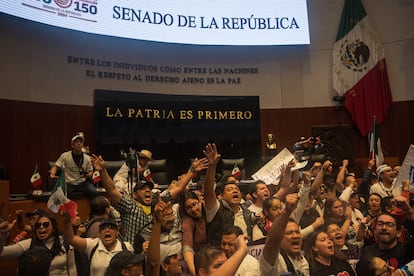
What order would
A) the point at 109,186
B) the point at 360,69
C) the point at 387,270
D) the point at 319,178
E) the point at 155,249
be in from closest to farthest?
the point at 155,249 < the point at 387,270 < the point at 109,186 < the point at 319,178 < the point at 360,69

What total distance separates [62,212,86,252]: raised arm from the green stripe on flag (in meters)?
9.49

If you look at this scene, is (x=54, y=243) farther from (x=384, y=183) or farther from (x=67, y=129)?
(x=67, y=129)

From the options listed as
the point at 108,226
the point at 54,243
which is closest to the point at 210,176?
the point at 108,226

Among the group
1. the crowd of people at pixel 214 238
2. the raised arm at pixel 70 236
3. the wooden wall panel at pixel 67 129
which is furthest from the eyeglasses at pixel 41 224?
the wooden wall panel at pixel 67 129

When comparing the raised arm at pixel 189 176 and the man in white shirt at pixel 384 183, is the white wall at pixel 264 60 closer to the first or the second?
the man in white shirt at pixel 384 183

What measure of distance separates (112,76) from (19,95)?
6.98ft

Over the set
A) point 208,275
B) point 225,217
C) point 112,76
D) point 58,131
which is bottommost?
point 208,275

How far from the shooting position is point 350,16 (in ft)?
36.4

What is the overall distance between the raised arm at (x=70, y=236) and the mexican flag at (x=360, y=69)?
8992 millimetres

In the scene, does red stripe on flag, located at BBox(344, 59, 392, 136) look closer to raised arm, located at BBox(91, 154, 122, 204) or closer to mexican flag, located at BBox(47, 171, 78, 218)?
raised arm, located at BBox(91, 154, 122, 204)

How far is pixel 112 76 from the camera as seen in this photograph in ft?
33.1

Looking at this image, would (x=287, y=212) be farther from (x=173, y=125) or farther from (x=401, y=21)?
(x=401, y=21)

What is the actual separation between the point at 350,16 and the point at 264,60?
7.81ft

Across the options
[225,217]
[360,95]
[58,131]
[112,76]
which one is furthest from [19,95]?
[360,95]
